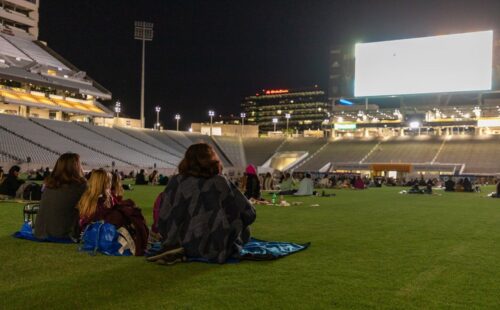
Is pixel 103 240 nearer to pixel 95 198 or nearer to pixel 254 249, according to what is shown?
pixel 95 198

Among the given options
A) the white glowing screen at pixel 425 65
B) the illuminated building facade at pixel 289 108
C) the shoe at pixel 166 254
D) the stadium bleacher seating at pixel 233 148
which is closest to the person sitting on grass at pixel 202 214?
the shoe at pixel 166 254

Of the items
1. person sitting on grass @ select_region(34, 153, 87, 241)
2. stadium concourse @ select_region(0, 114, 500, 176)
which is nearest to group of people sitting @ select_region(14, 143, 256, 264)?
person sitting on grass @ select_region(34, 153, 87, 241)

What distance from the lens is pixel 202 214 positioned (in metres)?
5.95

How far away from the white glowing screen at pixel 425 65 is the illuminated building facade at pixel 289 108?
117 m

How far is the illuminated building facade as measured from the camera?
175 m

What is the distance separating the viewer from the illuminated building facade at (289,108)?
175125 millimetres

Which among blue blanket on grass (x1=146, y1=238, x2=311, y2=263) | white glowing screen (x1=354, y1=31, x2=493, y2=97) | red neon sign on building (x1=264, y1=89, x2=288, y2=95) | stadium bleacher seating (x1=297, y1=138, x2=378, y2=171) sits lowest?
blue blanket on grass (x1=146, y1=238, x2=311, y2=263)

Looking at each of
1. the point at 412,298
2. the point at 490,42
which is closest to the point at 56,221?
the point at 412,298

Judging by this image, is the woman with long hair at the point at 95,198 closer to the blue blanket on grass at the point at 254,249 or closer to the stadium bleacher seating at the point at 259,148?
the blue blanket on grass at the point at 254,249

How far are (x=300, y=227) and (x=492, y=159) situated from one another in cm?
4723

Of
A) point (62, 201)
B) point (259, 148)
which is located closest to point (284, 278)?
point (62, 201)

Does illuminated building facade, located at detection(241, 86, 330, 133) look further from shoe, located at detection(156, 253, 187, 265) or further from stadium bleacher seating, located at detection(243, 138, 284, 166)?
shoe, located at detection(156, 253, 187, 265)

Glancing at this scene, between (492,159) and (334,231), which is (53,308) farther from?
(492,159)

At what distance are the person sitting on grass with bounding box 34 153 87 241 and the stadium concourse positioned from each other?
1197 inches
